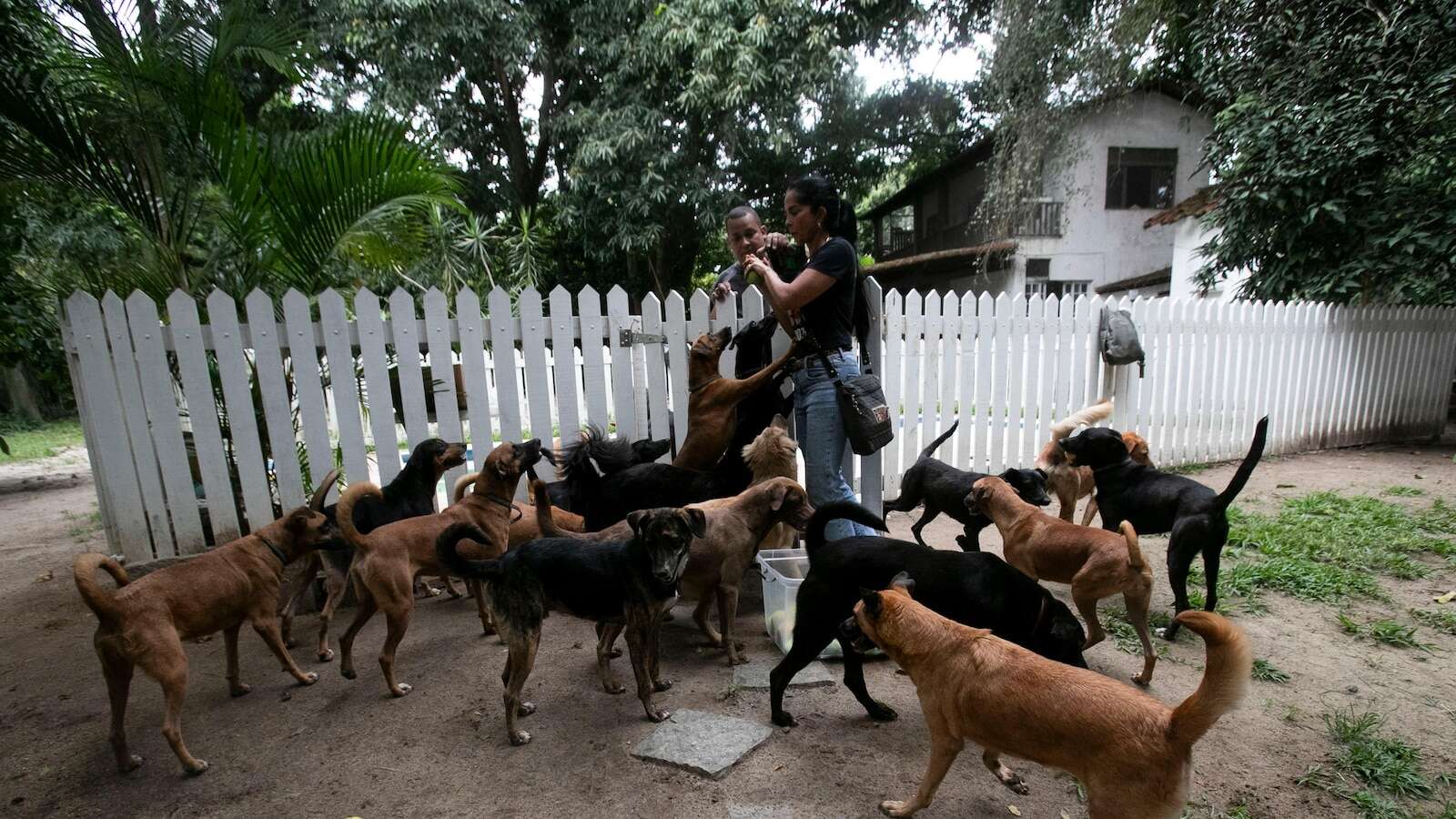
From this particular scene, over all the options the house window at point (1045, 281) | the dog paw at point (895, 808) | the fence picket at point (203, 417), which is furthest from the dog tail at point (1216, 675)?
the house window at point (1045, 281)

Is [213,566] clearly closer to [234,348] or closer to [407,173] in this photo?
[234,348]

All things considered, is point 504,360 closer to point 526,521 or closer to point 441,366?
point 441,366

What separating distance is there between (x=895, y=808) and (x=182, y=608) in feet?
10.2

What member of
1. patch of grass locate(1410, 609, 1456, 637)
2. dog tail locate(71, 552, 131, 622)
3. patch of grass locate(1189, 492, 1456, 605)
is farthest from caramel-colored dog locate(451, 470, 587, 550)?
patch of grass locate(1410, 609, 1456, 637)

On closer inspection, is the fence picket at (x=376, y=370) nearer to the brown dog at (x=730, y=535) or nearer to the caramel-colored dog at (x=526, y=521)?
the caramel-colored dog at (x=526, y=521)

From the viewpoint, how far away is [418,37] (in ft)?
45.9

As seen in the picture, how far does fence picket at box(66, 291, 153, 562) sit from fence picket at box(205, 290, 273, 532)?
137 mm

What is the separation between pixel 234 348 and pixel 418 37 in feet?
41.3

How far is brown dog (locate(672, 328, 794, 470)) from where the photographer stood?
163 inches

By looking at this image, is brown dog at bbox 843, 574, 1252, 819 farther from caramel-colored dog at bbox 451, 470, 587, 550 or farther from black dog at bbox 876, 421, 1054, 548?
caramel-colored dog at bbox 451, 470, 587, 550

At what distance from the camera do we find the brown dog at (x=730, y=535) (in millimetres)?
3428

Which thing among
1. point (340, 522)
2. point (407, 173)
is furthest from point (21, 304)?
point (340, 522)

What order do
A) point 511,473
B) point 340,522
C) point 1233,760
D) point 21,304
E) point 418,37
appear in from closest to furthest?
point 1233,760 → point 340,522 → point 511,473 → point 21,304 → point 418,37

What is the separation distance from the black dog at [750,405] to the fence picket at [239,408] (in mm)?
3175
